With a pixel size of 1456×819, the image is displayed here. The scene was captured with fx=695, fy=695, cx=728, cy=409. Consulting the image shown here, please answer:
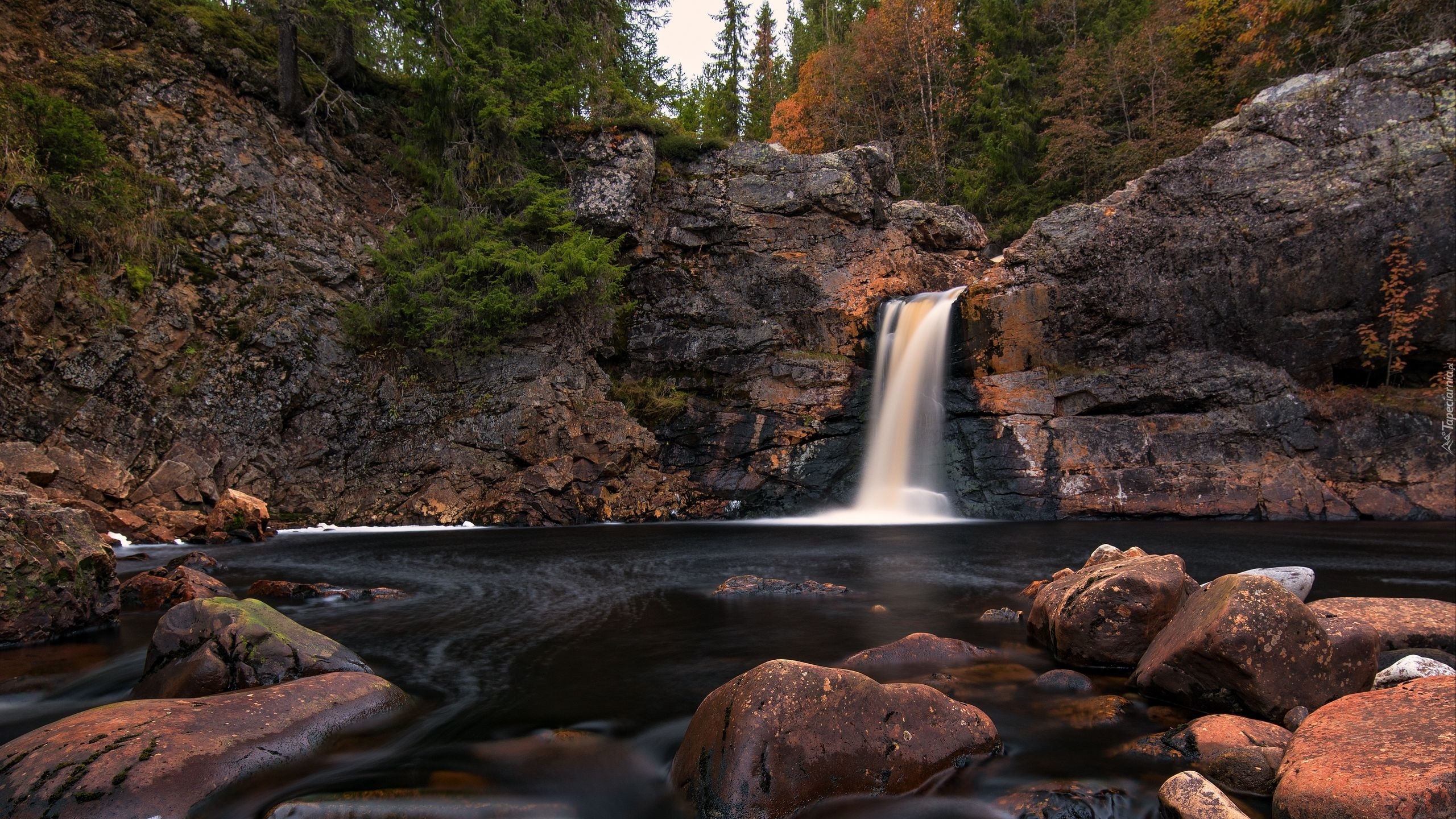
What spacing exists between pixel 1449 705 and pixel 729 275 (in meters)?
18.4

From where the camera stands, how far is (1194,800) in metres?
2.95

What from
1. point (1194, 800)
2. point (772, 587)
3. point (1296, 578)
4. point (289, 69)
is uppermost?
point (289, 69)

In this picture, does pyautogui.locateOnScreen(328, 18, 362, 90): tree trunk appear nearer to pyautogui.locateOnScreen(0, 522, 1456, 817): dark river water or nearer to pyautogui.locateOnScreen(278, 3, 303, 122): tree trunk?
pyautogui.locateOnScreen(278, 3, 303, 122): tree trunk

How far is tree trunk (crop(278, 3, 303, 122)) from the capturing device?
17625mm

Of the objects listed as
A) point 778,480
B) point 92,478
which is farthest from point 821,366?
point 92,478

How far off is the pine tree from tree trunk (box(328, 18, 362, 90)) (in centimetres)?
1988

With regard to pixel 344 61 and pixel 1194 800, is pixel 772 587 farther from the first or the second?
pixel 344 61

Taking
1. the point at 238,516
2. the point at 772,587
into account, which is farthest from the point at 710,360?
the point at 772,587

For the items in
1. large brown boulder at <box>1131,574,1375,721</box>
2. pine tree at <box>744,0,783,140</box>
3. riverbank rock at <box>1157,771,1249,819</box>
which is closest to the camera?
riverbank rock at <box>1157,771,1249,819</box>

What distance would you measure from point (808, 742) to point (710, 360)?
54.2 feet

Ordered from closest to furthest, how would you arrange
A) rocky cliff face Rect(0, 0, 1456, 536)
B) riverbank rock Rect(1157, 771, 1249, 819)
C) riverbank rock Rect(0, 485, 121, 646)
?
riverbank rock Rect(1157, 771, 1249, 819)
riverbank rock Rect(0, 485, 121, 646)
rocky cliff face Rect(0, 0, 1456, 536)

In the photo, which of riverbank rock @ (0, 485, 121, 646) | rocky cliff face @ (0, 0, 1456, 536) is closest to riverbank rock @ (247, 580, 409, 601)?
riverbank rock @ (0, 485, 121, 646)

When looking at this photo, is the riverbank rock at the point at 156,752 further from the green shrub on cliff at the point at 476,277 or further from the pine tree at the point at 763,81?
the pine tree at the point at 763,81

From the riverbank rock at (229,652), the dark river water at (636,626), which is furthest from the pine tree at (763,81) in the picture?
the riverbank rock at (229,652)
